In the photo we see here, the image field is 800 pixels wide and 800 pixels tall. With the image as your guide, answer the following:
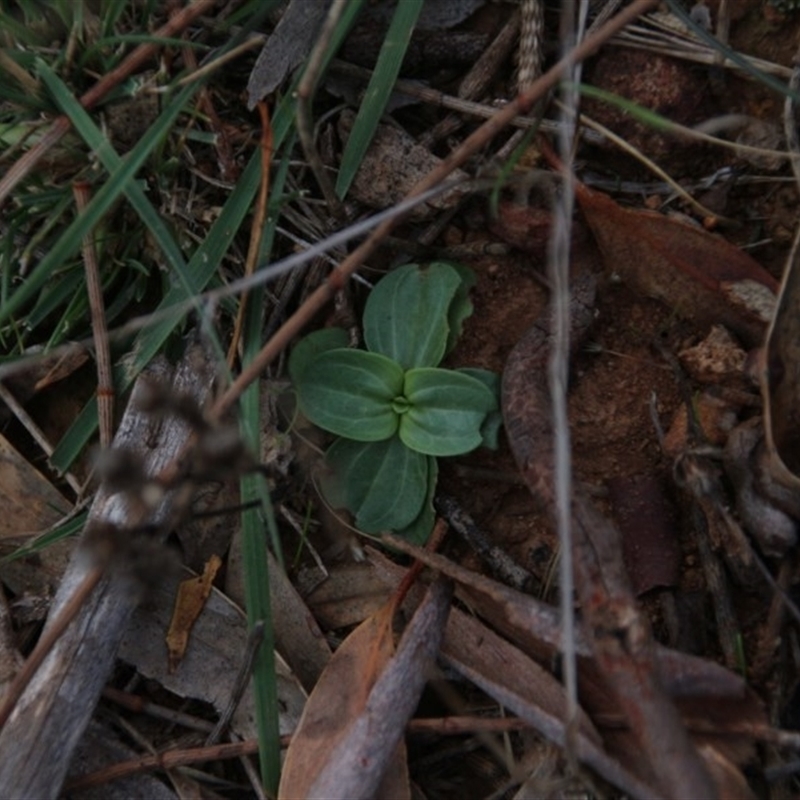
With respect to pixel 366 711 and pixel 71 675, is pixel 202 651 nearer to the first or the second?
pixel 71 675

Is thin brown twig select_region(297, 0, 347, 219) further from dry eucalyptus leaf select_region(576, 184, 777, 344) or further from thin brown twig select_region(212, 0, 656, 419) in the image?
dry eucalyptus leaf select_region(576, 184, 777, 344)

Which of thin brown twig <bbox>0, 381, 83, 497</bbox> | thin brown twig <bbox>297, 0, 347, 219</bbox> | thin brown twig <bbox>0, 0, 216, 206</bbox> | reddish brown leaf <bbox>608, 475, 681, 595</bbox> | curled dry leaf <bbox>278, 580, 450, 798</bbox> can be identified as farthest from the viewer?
thin brown twig <bbox>0, 381, 83, 497</bbox>

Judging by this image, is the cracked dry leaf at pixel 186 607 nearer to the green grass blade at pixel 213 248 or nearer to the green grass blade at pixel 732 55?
the green grass blade at pixel 213 248

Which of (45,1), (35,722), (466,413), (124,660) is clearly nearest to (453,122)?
(466,413)

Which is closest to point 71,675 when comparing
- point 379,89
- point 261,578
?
point 261,578

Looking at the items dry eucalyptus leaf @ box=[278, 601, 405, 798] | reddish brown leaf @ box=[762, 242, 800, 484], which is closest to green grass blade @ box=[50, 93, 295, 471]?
dry eucalyptus leaf @ box=[278, 601, 405, 798]

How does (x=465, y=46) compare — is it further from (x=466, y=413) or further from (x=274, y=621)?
(x=274, y=621)

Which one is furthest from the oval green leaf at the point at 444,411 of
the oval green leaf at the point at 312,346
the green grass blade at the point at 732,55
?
the green grass blade at the point at 732,55
